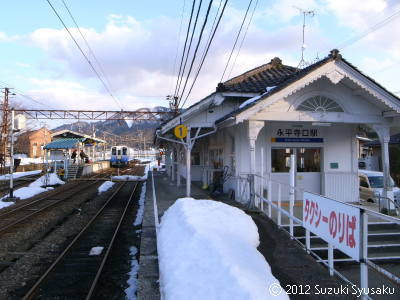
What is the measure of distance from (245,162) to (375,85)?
4.70 meters

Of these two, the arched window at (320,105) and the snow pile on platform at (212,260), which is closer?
the snow pile on platform at (212,260)

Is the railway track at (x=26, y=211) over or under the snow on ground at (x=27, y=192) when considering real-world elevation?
under

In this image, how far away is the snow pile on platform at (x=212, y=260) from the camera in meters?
3.99

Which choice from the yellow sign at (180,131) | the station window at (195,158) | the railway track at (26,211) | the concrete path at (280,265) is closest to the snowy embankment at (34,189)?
the railway track at (26,211)

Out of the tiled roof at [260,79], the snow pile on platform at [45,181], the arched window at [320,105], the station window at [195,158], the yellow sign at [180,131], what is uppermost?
the tiled roof at [260,79]

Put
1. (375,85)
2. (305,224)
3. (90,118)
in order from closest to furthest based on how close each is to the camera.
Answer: (305,224) < (375,85) < (90,118)

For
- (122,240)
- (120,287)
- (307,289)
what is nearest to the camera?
(307,289)

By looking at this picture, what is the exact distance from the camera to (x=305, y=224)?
18.6 ft

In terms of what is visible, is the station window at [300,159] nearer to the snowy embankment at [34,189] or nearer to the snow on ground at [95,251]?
the snow on ground at [95,251]

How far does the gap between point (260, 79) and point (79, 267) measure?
10802 millimetres

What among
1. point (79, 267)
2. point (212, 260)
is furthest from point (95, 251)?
point (212, 260)

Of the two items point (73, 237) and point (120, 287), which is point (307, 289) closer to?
point (120, 287)

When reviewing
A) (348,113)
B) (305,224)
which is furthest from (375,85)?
(305,224)

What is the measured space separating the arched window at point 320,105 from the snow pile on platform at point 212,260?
5208 millimetres
